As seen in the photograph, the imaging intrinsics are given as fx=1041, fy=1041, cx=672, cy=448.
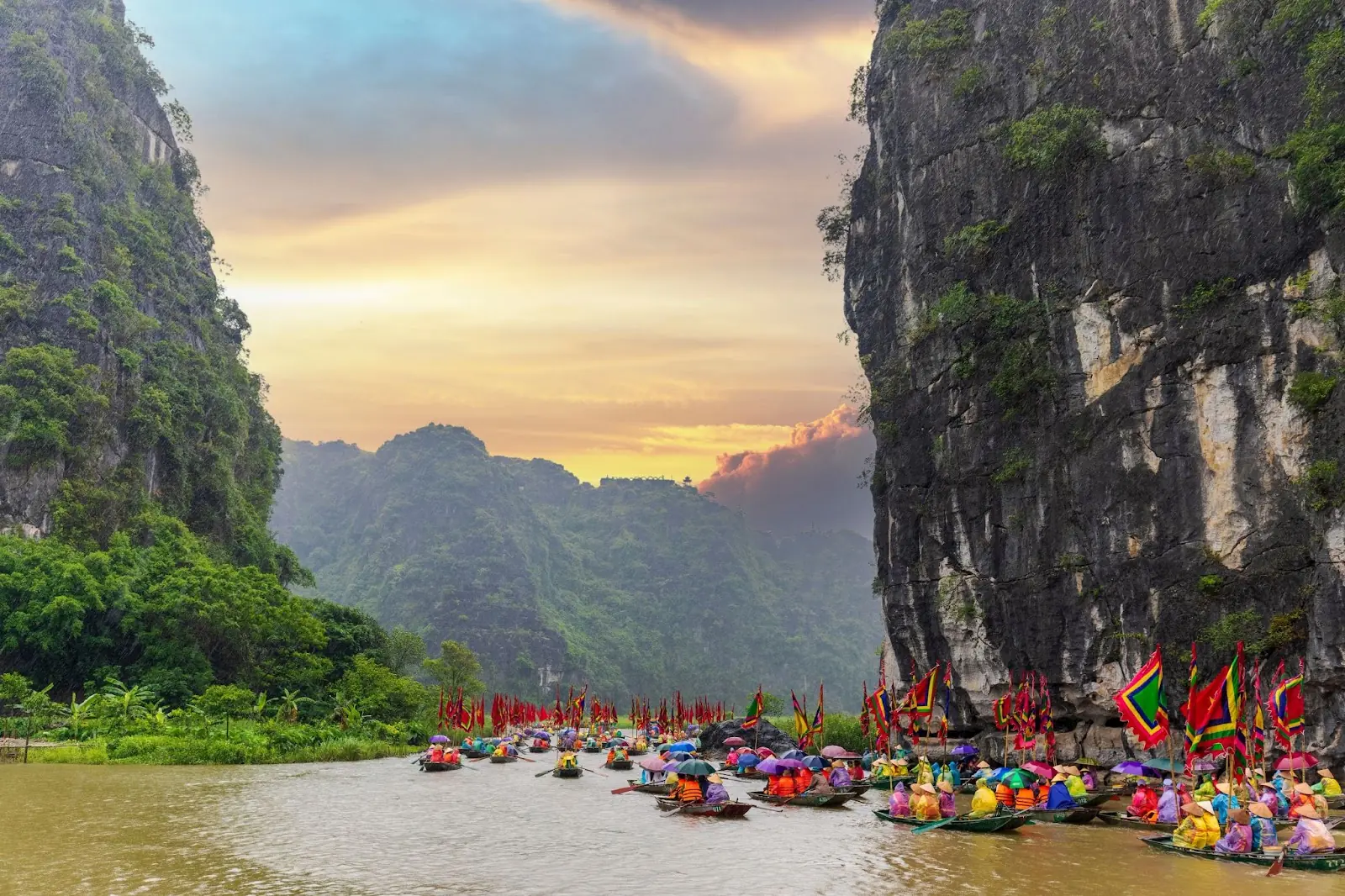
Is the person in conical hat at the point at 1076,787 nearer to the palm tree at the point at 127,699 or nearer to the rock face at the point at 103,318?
the palm tree at the point at 127,699

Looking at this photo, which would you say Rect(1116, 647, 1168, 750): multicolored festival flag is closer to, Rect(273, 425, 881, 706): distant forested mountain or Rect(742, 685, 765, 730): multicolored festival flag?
Rect(742, 685, 765, 730): multicolored festival flag

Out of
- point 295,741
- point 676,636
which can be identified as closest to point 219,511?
point 295,741

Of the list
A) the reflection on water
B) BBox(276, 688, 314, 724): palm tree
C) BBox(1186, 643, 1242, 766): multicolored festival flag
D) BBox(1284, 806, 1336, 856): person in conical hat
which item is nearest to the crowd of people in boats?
BBox(1284, 806, 1336, 856): person in conical hat

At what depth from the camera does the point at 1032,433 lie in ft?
91.0

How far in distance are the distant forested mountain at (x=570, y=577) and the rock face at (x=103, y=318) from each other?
169 ft

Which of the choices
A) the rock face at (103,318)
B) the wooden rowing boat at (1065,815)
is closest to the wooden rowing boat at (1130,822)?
the wooden rowing boat at (1065,815)

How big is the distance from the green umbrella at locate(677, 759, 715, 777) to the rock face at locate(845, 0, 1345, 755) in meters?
10.5

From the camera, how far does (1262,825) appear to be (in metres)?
14.9

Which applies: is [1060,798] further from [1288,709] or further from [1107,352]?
[1107,352]

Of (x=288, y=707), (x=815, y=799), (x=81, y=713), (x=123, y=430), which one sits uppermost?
(x=123, y=430)

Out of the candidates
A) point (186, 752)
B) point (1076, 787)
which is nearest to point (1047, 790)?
point (1076, 787)

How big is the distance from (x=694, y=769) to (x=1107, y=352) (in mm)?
14889

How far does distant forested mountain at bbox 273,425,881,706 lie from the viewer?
110688mm

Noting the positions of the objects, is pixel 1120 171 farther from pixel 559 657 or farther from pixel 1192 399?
pixel 559 657
